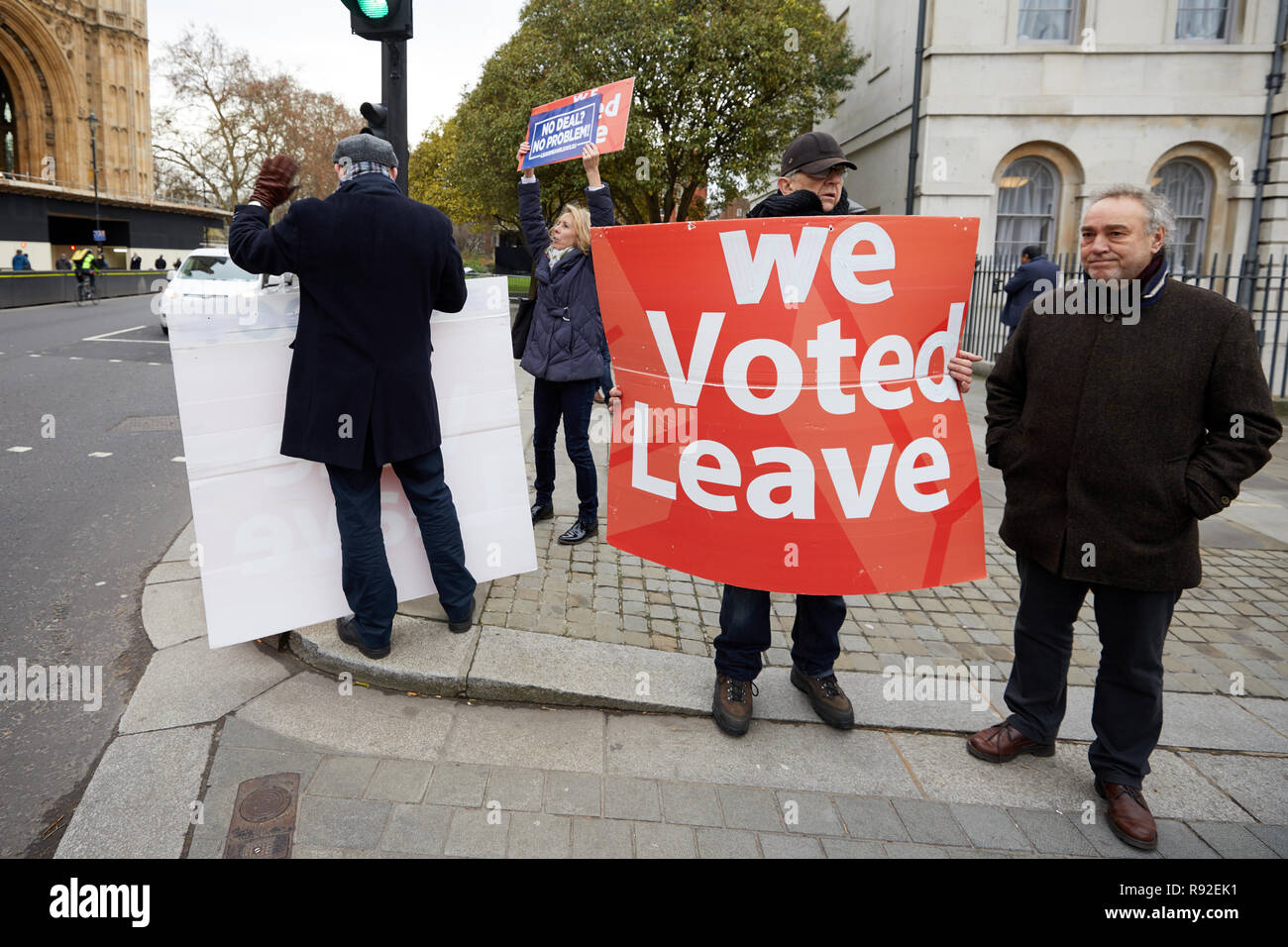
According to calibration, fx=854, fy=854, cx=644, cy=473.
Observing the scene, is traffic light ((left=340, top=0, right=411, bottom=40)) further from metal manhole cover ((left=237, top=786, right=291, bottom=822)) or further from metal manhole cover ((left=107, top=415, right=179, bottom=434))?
metal manhole cover ((left=107, top=415, right=179, bottom=434))

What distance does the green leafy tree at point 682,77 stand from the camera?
65.4ft

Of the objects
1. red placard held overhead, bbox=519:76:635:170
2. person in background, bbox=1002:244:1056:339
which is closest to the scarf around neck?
red placard held overhead, bbox=519:76:635:170

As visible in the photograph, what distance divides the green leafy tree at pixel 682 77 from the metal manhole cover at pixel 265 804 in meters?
17.3

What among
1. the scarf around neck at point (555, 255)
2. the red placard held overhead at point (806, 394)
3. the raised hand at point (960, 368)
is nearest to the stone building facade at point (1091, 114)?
the scarf around neck at point (555, 255)

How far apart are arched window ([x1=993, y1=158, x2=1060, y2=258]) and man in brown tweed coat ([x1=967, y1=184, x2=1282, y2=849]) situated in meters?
16.4

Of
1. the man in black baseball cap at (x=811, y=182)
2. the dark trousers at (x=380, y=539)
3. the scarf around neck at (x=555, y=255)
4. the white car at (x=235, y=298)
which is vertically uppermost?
the man in black baseball cap at (x=811, y=182)

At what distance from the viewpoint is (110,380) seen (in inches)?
448

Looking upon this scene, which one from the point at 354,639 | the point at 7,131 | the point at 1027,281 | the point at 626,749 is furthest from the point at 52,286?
the point at 7,131

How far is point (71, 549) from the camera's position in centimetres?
509

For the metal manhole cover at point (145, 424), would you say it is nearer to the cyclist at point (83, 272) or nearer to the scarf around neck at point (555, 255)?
the scarf around neck at point (555, 255)

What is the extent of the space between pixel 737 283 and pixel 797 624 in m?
1.38

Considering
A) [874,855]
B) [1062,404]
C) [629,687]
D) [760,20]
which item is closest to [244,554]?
[629,687]

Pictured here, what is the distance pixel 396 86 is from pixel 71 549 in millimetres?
3335
